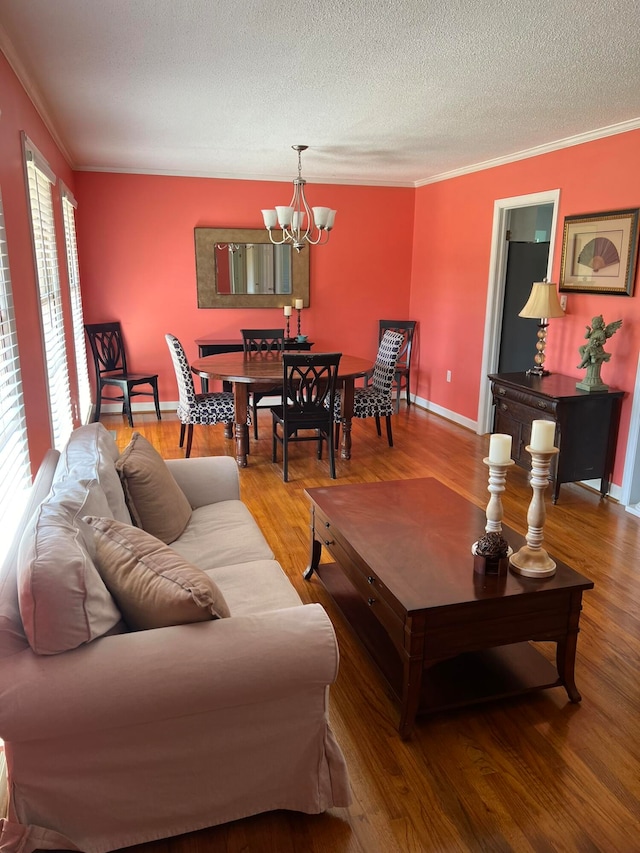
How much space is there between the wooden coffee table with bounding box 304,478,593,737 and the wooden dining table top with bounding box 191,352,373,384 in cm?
197

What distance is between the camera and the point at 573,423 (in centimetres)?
387

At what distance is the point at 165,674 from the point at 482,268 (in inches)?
195

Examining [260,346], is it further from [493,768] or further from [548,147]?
[493,768]

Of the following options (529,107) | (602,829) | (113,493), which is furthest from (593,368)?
(113,493)

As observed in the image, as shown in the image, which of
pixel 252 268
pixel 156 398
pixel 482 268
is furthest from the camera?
pixel 252 268

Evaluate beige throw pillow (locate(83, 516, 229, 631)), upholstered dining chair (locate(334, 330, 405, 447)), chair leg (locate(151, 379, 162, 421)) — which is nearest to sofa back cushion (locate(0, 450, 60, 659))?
beige throw pillow (locate(83, 516, 229, 631))

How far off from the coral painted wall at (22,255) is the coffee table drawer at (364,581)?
1344mm

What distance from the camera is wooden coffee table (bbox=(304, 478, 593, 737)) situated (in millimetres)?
1902

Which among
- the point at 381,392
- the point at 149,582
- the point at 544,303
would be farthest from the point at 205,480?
the point at 544,303

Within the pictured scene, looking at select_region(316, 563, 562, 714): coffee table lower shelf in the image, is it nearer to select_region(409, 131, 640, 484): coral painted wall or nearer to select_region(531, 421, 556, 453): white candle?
select_region(531, 421, 556, 453): white candle

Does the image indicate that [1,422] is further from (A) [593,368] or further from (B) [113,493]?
(A) [593,368]

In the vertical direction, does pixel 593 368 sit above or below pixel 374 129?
below

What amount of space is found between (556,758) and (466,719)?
0.29 metres

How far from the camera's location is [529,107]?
11.5 ft
